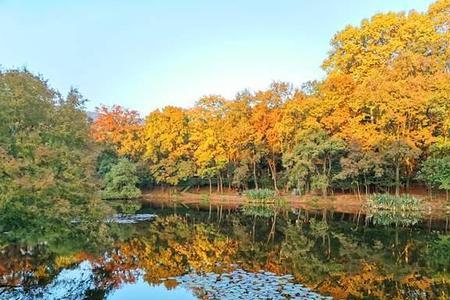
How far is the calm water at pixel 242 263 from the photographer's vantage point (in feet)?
43.9

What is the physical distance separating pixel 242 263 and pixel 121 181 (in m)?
31.3

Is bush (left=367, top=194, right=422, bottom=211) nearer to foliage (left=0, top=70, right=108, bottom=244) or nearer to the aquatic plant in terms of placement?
the aquatic plant

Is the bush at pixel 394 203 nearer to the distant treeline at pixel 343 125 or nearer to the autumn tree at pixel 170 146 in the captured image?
the distant treeline at pixel 343 125

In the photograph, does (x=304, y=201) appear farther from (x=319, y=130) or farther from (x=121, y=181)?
(x=121, y=181)

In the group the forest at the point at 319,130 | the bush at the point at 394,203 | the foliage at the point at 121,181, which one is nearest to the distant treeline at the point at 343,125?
the forest at the point at 319,130

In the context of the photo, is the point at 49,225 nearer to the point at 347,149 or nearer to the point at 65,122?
the point at 65,122

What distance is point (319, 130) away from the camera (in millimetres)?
36344

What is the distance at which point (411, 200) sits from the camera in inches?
1276

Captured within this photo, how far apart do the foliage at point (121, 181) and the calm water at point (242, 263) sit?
19.4m

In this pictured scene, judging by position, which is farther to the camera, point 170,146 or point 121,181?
point 170,146

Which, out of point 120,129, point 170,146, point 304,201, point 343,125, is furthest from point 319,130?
point 120,129

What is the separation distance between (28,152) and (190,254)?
309 inches

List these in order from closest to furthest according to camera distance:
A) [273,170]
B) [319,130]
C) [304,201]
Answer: [319,130]
[304,201]
[273,170]

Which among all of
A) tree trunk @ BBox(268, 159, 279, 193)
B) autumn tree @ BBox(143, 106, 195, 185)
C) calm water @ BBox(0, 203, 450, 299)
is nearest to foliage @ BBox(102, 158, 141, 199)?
autumn tree @ BBox(143, 106, 195, 185)
